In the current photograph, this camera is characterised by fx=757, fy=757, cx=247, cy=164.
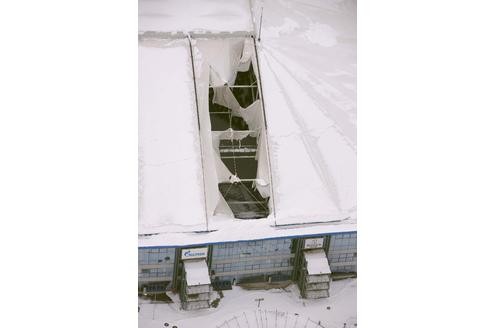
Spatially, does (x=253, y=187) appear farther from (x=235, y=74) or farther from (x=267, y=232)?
(x=235, y=74)

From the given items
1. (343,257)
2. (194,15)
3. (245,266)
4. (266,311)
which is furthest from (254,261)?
(194,15)

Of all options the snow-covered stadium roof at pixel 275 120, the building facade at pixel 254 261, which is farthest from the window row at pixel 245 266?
the snow-covered stadium roof at pixel 275 120

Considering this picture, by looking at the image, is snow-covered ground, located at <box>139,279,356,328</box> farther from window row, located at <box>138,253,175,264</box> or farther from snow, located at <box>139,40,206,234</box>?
snow, located at <box>139,40,206,234</box>

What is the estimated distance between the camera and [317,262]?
2.79 meters

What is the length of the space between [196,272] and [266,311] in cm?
30

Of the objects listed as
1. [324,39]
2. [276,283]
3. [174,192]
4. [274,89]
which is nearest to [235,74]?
[274,89]

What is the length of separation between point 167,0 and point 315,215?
1.01m

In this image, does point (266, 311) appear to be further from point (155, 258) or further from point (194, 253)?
point (155, 258)

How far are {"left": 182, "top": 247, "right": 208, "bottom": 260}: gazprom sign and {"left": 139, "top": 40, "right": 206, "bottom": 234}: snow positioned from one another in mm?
76

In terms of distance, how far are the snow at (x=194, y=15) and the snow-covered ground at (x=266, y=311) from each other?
103 cm

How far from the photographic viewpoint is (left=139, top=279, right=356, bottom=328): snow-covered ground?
2.71 metres

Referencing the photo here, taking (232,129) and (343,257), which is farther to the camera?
(232,129)

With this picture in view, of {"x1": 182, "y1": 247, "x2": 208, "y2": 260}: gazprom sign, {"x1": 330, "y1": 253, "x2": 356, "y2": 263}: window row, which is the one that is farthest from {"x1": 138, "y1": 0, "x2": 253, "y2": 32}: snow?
{"x1": 330, "y1": 253, "x2": 356, "y2": 263}: window row

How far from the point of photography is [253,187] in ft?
9.44
